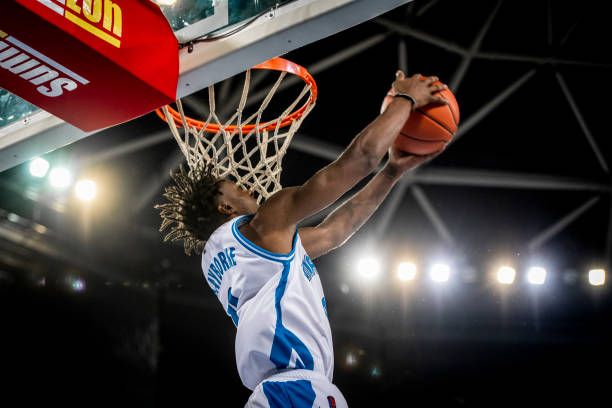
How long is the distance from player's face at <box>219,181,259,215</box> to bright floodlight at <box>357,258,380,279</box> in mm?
4678

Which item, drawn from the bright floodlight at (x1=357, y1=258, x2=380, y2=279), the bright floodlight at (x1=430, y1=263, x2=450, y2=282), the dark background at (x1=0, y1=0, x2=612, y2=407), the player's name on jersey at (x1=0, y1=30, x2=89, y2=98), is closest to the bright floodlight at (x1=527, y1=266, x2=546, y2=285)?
the dark background at (x1=0, y1=0, x2=612, y2=407)

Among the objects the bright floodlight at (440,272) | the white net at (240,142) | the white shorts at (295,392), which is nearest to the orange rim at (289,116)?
the white net at (240,142)

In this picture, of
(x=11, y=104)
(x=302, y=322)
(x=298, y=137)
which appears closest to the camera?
(x=302, y=322)

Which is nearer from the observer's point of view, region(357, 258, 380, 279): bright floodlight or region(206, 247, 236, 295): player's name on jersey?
region(206, 247, 236, 295): player's name on jersey

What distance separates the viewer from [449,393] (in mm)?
7648

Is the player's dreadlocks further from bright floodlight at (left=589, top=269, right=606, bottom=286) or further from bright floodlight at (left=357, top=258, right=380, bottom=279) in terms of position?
bright floodlight at (left=589, top=269, right=606, bottom=286)

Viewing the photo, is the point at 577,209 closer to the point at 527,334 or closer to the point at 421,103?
the point at 527,334

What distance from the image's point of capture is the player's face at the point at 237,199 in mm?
2449

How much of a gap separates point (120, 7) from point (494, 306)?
6.45m

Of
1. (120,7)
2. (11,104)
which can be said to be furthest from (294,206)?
(11,104)

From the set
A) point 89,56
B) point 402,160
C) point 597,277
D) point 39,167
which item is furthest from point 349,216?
point 597,277

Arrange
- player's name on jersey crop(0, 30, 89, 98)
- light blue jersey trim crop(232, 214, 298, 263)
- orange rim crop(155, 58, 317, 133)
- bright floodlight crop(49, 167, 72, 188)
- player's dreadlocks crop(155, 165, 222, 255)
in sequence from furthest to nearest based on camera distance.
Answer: bright floodlight crop(49, 167, 72, 188)
orange rim crop(155, 58, 317, 133)
player's dreadlocks crop(155, 165, 222, 255)
light blue jersey trim crop(232, 214, 298, 263)
player's name on jersey crop(0, 30, 89, 98)

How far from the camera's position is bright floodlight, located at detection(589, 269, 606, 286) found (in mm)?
6703

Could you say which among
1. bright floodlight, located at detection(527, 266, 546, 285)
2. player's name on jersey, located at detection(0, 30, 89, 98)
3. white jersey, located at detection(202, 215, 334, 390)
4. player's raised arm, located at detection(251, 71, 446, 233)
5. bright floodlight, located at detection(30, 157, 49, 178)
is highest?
bright floodlight, located at detection(30, 157, 49, 178)
